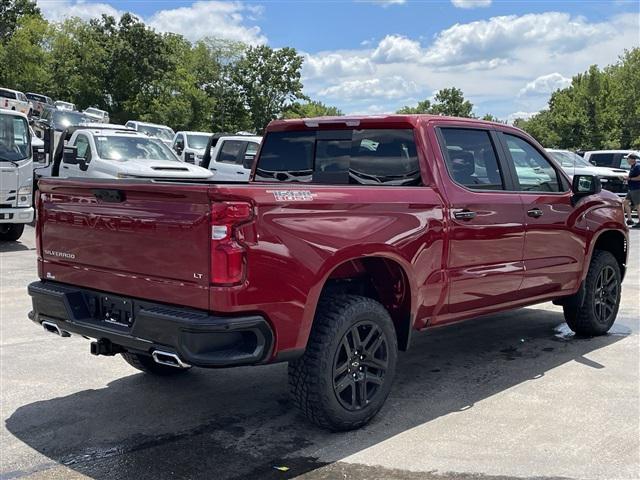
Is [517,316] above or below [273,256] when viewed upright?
below

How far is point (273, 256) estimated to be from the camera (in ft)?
11.9

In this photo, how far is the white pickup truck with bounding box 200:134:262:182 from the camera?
671 inches

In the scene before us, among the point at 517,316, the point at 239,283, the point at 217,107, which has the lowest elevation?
the point at 517,316

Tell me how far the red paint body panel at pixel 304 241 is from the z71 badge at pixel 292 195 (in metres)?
0.02

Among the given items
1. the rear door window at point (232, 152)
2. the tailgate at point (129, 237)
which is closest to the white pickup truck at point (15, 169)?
the rear door window at point (232, 152)

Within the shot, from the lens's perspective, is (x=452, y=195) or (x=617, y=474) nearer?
(x=617, y=474)

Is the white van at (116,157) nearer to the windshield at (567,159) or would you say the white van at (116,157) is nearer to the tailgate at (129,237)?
the tailgate at (129,237)

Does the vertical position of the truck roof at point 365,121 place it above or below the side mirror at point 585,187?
above

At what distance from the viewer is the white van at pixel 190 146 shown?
21516 mm

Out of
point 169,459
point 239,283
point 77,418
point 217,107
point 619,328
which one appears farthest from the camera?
point 217,107

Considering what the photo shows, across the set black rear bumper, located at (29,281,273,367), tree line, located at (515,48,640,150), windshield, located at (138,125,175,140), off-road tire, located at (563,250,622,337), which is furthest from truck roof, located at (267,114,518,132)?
tree line, located at (515,48,640,150)

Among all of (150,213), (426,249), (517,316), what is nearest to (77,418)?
(150,213)

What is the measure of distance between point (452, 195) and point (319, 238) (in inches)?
53.8

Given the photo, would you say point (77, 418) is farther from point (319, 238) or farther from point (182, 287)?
point (319, 238)
